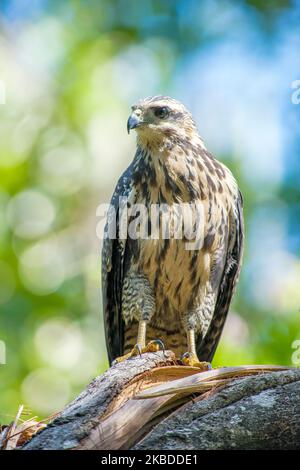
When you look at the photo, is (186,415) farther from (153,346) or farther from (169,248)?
(169,248)

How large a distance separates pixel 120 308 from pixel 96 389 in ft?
8.35

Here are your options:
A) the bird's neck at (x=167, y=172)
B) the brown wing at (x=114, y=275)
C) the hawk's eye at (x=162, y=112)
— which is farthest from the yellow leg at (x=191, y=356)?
the hawk's eye at (x=162, y=112)

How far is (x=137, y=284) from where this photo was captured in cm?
598

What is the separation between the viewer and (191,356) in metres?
5.43

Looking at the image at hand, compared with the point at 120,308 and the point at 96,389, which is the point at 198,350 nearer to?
the point at 120,308

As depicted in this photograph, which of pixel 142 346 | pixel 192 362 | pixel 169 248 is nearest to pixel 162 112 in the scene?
pixel 169 248

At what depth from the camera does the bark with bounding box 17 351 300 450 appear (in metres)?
3.23

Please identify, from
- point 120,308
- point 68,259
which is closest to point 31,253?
point 68,259

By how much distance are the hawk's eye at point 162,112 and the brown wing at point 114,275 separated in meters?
0.46

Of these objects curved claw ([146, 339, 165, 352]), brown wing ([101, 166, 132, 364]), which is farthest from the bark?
brown wing ([101, 166, 132, 364])

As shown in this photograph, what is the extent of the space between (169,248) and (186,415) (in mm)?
2519

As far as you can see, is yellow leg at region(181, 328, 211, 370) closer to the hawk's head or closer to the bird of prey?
the bird of prey

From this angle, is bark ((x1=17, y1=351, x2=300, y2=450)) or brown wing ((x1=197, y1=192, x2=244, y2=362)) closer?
bark ((x1=17, y1=351, x2=300, y2=450))

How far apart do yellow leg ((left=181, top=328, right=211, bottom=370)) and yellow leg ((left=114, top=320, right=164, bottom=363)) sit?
7.3 inches
